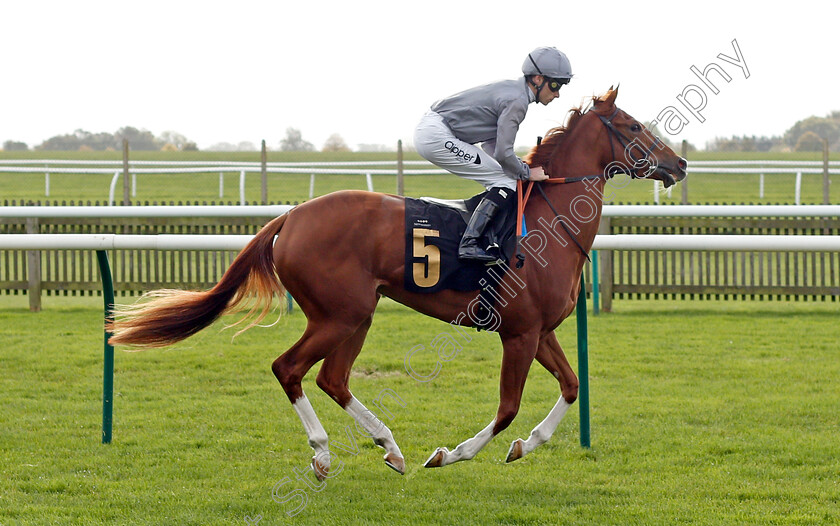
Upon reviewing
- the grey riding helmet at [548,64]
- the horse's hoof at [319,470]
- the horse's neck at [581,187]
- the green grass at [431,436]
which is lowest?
the green grass at [431,436]

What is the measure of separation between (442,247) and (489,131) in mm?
625

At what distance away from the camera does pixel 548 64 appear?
4.16m

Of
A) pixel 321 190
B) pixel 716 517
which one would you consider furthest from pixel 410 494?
pixel 321 190

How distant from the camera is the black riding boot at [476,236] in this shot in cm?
403

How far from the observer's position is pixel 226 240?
4688 mm

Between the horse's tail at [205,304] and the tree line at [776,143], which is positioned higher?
the tree line at [776,143]

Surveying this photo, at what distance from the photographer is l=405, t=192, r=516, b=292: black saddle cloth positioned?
4.07 meters

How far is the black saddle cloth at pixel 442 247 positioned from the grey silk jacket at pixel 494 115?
0.23 metres

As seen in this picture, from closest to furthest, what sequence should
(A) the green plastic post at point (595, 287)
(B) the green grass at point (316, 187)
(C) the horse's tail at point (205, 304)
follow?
(C) the horse's tail at point (205, 304) → (A) the green plastic post at point (595, 287) → (B) the green grass at point (316, 187)

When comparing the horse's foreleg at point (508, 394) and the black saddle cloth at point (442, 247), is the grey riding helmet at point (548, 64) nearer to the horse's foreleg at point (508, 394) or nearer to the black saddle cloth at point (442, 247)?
the black saddle cloth at point (442, 247)

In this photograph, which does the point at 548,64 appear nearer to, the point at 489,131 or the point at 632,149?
the point at 489,131

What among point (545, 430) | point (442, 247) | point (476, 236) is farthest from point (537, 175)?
point (545, 430)

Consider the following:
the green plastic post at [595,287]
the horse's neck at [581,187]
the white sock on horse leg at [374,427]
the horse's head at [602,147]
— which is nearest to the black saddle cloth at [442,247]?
the horse's neck at [581,187]

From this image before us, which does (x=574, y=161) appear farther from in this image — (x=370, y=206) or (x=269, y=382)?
(x=269, y=382)
